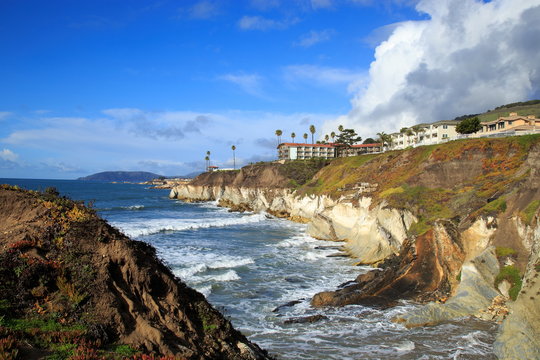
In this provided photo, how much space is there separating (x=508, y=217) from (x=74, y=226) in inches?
925

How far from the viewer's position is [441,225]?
939 inches

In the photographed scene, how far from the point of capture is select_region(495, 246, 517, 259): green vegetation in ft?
64.6

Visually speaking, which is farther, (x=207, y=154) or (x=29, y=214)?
(x=207, y=154)

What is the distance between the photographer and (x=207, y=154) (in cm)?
17862

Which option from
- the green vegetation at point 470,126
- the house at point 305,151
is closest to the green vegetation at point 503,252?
the green vegetation at point 470,126

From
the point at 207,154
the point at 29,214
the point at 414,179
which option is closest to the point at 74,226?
the point at 29,214

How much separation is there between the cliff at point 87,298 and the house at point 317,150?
368ft

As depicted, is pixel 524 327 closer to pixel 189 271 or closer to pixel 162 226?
pixel 189 271

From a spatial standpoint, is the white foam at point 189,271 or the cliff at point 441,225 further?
the white foam at point 189,271

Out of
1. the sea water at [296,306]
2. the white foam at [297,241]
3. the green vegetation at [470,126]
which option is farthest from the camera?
the green vegetation at [470,126]

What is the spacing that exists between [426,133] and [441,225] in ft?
246

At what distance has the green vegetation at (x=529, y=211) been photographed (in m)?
20.2

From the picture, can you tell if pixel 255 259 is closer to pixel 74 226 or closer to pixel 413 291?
pixel 413 291

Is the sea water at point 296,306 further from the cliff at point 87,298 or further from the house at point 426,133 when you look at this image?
the house at point 426,133
